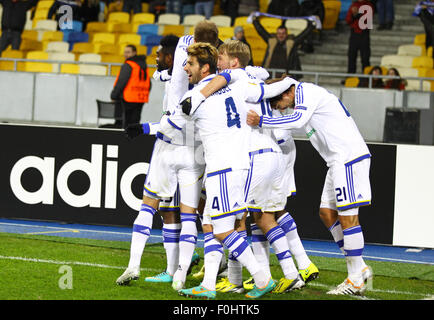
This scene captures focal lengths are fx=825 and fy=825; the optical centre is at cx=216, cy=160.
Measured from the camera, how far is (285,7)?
19.1 meters

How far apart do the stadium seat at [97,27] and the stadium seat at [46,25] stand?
89 centimetres

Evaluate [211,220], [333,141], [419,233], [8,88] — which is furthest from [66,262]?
[8,88]

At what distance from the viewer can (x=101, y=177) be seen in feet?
36.3

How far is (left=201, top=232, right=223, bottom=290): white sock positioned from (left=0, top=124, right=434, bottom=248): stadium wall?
155 inches

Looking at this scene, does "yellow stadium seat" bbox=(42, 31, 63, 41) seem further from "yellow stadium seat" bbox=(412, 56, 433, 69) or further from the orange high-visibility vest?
"yellow stadium seat" bbox=(412, 56, 433, 69)

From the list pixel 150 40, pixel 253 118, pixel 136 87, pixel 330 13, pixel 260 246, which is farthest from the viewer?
pixel 150 40

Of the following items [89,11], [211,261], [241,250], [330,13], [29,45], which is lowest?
[211,261]

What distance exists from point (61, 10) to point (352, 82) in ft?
26.4

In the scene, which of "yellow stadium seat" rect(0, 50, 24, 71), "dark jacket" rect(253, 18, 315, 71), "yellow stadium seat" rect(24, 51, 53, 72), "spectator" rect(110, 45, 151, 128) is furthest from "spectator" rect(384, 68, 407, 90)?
"yellow stadium seat" rect(0, 50, 24, 71)

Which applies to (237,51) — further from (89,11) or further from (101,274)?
(89,11)

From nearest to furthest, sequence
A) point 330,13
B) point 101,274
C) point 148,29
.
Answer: point 101,274
point 330,13
point 148,29

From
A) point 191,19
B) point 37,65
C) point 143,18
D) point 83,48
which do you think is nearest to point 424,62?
point 191,19
